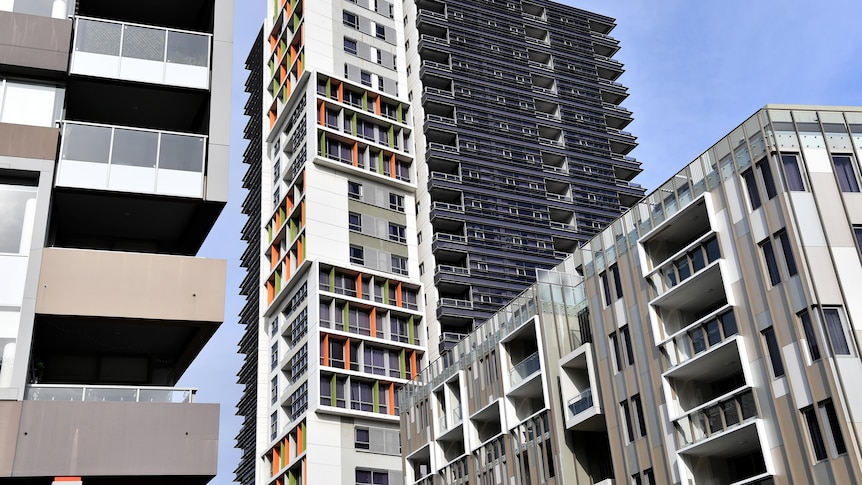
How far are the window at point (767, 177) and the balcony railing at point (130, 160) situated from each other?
74.6 feet

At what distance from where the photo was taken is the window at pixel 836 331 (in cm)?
3531

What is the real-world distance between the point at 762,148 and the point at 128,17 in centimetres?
2574

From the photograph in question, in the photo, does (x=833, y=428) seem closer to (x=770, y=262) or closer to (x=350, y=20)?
(x=770, y=262)

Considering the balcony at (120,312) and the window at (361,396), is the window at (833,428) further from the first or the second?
the window at (361,396)

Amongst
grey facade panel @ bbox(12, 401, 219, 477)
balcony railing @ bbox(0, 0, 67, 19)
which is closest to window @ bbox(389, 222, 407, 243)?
balcony railing @ bbox(0, 0, 67, 19)

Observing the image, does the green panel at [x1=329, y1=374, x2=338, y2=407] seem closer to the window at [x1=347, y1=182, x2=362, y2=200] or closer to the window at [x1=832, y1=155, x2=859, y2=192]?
the window at [x1=347, y1=182, x2=362, y2=200]

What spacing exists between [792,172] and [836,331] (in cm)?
680

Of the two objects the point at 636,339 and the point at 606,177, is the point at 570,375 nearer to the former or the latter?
the point at 636,339

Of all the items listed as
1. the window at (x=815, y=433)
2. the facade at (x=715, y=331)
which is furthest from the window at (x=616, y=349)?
the window at (x=815, y=433)

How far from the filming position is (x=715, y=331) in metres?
40.9

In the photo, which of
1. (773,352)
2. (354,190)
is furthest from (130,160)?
(354,190)

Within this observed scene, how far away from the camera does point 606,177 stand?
100250 mm

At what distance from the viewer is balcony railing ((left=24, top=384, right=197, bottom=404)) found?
26297 mm

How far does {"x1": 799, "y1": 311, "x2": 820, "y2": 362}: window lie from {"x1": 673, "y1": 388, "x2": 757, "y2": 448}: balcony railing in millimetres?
3184
